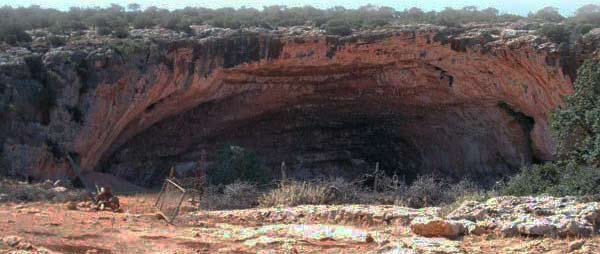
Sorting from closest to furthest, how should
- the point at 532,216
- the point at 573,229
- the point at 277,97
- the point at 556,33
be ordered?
the point at 573,229 → the point at 532,216 → the point at 556,33 → the point at 277,97

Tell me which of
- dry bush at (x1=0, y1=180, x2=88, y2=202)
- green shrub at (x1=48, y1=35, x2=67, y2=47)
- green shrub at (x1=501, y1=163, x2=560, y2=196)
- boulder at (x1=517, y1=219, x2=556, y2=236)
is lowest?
dry bush at (x1=0, y1=180, x2=88, y2=202)

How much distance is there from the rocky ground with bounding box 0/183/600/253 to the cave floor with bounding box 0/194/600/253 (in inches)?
0.5

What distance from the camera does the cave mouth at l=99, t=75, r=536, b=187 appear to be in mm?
23453

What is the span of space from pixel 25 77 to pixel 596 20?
15.6 metres

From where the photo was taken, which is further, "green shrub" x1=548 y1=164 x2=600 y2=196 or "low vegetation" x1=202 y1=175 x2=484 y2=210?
"low vegetation" x1=202 y1=175 x2=484 y2=210

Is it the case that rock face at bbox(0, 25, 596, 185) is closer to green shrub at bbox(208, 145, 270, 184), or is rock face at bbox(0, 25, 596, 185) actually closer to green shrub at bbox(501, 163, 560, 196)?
green shrub at bbox(208, 145, 270, 184)

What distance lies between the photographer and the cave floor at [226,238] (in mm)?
7957

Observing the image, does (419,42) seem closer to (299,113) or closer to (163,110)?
(299,113)

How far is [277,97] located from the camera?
24219mm

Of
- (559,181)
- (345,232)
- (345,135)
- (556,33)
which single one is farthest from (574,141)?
(345,135)

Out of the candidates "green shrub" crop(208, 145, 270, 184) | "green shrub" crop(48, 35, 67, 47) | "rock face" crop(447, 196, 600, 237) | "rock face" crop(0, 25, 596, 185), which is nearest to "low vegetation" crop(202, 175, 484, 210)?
"rock face" crop(447, 196, 600, 237)

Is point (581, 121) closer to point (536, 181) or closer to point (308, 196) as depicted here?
point (536, 181)

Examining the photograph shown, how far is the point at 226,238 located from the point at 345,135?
63.4 feet

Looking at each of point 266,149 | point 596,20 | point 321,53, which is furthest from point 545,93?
point 266,149
